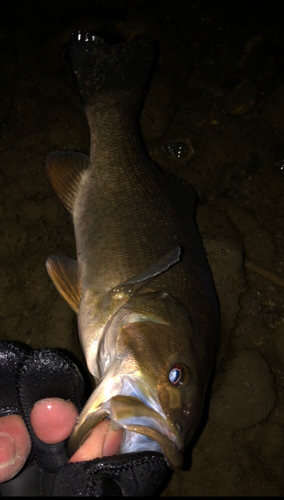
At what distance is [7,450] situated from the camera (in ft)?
7.65

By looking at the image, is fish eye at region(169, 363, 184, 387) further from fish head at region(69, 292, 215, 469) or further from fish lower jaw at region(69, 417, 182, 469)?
fish lower jaw at region(69, 417, 182, 469)

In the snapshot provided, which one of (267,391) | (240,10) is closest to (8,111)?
(240,10)

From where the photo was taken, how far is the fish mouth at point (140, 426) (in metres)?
1.75

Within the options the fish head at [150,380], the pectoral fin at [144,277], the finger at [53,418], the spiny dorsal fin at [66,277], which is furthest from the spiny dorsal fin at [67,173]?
the finger at [53,418]

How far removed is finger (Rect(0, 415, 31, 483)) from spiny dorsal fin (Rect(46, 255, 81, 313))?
788mm

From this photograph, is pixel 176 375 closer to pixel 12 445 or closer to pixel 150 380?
pixel 150 380

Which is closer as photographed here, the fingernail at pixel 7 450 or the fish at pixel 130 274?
the fish at pixel 130 274

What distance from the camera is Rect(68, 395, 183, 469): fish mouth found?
5.73 feet

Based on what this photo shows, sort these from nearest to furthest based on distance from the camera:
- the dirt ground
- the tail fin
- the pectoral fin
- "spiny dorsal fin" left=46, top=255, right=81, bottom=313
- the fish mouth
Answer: the fish mouth, the pectoral fin, "spiny dorsal fin" left=46, top=255, right=81, bottom=313, the dirt ground, the tail fin

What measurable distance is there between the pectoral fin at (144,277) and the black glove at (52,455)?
1.73 ft

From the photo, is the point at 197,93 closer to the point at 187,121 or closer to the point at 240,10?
the point at 187,121

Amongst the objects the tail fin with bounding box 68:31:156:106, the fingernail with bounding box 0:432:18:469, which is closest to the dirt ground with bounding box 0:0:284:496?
the tail fin with bounding box 68:31:156:106

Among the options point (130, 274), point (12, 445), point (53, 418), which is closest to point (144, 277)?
point (130, 274)

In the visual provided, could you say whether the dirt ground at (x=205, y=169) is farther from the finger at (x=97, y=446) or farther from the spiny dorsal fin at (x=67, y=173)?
the finger at (x=97, y=446)
